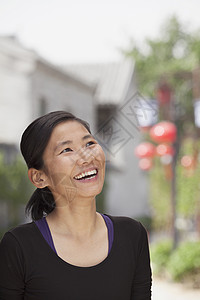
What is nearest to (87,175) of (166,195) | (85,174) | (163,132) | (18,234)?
(85,174)

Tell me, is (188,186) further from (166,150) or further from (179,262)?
(179,262)

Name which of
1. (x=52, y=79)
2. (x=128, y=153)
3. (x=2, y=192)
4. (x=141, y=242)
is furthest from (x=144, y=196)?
(x=141, y=242)

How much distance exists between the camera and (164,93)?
9469 mm

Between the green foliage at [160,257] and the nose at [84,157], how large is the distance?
744cm

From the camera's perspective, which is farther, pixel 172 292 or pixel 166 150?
pixel 166 150

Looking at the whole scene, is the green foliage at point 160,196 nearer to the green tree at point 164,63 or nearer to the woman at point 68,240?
the green tree at point 164,63

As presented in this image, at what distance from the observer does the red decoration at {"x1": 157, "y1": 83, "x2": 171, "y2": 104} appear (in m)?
9.45

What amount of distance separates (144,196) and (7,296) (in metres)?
20.0

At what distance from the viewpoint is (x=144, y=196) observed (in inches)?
846

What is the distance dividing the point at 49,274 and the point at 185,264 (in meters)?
6.79

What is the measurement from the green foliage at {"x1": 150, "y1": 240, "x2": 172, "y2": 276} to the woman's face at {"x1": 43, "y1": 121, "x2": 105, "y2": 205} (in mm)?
7394

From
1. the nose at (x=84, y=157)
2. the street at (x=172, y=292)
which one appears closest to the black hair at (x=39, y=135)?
the nose at (x=84, y=157)

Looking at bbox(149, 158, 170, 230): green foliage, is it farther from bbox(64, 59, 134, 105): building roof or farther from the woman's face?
the woman's face

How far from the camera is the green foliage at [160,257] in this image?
883 cm
